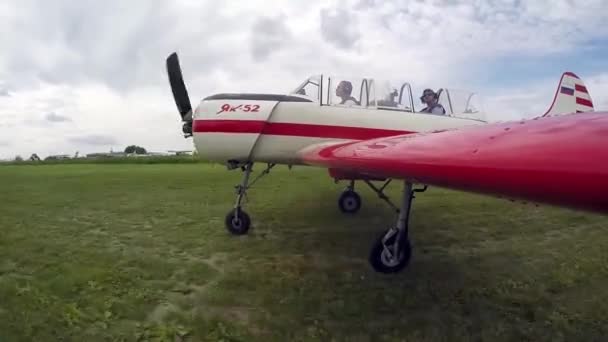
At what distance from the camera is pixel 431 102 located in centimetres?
552

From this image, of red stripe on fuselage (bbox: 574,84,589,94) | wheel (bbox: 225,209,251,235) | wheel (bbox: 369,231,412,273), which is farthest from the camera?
red stripe on fuselage (bbox: 574,84,589,94)

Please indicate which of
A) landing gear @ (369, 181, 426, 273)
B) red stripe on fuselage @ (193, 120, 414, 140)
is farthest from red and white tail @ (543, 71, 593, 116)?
landing gear @ (369, 181, 426, 273)

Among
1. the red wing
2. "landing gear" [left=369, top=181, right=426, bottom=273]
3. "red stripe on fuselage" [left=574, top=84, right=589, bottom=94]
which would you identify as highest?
"red stripe on fuselage" [left=574, top=84, right=589, bottom=94]

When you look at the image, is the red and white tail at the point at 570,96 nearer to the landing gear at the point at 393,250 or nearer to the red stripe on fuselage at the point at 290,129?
the red stripe on fuselage at the point at 290,129

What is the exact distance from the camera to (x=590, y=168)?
1264mm

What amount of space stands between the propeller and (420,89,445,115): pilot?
3.26m

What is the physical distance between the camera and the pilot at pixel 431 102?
5.49 meters

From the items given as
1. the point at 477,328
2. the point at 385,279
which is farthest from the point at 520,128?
the point at 385,279

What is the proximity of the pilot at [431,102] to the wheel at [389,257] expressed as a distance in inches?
90.7

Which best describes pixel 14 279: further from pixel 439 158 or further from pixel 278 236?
pixel 439 158

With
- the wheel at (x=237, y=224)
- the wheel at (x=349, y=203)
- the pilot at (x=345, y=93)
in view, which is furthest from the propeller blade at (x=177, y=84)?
the wheel at (x=349, y=203)

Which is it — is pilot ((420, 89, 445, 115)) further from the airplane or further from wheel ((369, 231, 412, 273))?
wheel ((369, 231, 412, 273))

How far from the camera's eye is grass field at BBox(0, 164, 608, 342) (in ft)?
8.57

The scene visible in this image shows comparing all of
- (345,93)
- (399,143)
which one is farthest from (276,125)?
(399,143)
